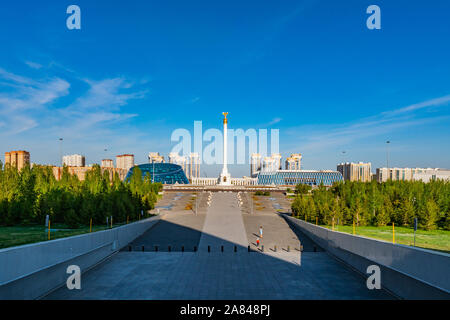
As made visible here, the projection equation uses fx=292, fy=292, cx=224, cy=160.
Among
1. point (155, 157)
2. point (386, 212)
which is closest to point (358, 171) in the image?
point (155, 157)

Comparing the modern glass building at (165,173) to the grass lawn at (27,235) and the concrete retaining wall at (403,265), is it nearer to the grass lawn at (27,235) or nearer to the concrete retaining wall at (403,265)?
the grass lawn at (27,235)

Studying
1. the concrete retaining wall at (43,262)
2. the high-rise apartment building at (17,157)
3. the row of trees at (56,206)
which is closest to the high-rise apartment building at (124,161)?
the high-rise apartment building at (17,157)

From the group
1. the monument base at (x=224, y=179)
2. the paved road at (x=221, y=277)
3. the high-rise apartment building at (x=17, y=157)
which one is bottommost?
the paved road at (x=221, y=277)

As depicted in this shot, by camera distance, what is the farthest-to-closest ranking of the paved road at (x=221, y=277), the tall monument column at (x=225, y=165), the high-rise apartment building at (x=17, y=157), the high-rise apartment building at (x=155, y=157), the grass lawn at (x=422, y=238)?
the high-rise apartment building at (x=155, y=157), the high-rise apartment building at (x=17, y=157), the tall monument column at (x=225, y=165), the grass lawn at (x=422, y=238), the paved road at (x=221, y=277)

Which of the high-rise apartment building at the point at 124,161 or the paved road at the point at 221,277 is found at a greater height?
the high-rise apartment building at the point at 124,161

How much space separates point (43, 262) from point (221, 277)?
308 inches

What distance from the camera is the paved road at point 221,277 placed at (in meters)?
12.1

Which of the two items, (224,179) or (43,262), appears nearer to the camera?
(43,262)

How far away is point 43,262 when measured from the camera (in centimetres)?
1131

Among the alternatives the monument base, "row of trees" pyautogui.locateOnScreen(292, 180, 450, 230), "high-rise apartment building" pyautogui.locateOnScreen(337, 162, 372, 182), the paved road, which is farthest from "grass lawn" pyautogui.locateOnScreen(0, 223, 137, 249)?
"high-rise apartment building" pyautogui.locateOnScreen(337, 162, 372, 182)

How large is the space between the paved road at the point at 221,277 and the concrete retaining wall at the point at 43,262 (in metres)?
0.64

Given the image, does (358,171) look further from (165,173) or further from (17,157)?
(17,157)

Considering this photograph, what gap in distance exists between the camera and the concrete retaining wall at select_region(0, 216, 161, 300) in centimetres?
937
